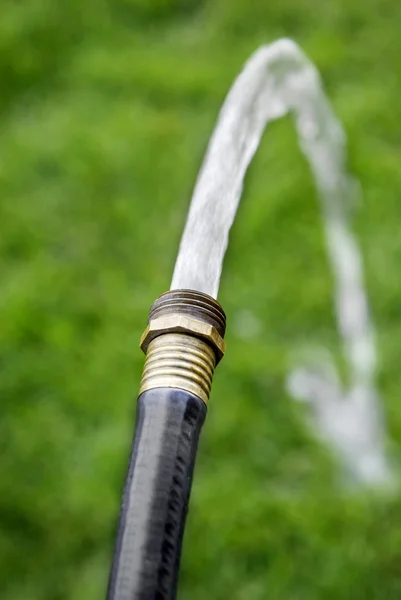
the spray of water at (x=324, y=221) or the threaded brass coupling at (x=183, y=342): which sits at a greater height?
the spray of water at (x=324, y=221)

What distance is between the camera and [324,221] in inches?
59.9

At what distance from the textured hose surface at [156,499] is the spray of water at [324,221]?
12 cm

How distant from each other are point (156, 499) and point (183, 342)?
0.10 m

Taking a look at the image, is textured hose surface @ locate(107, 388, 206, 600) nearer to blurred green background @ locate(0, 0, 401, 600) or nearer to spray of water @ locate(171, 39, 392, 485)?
spray of water @ locate(171, 39, 392, 485)

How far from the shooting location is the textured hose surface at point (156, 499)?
0.38 metres

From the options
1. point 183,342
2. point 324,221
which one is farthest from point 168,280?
point 183,342

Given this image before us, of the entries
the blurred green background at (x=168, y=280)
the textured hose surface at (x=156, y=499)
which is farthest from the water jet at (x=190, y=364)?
the blurred green background at (x=168, y=280)

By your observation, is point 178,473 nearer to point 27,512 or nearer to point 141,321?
point 27,512

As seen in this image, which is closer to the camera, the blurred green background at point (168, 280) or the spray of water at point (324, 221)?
the spray of water at point (324, 221)

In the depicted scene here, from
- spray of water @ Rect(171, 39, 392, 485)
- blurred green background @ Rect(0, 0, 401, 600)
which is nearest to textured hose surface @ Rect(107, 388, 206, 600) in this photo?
spray of water @ Rect(171, 39, 392, 485)

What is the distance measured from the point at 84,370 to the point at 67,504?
0.26 metres

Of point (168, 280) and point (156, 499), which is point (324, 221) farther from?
point (156, 499)

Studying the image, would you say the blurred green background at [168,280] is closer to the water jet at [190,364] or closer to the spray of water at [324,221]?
the spray of water at [324,221]

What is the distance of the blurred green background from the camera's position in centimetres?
107
